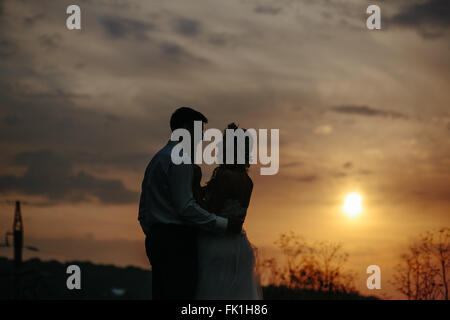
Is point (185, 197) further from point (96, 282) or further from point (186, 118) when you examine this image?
point (96, 282)

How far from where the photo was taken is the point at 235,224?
707cm

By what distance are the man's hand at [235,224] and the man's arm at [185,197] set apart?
0.30m

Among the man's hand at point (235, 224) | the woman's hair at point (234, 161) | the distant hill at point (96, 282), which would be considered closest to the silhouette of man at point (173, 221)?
the man's hand at point (235, 224)

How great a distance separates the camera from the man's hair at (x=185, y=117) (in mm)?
6805

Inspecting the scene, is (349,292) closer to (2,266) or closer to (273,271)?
(273,271)

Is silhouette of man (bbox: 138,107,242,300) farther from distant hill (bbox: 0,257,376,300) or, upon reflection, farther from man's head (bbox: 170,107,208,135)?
distant hill (bbox: 0,257,376,300)

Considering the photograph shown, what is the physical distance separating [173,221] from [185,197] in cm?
28

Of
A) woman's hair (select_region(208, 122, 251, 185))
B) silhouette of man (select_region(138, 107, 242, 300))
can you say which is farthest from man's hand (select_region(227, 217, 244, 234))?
woman's hair (select_region(208, 122, 251, 185))

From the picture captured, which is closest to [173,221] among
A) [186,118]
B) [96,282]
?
[186,118]

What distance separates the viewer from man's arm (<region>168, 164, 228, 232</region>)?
21.8 ft

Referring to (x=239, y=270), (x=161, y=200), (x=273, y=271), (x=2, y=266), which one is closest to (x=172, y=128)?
(x=161, y=200)

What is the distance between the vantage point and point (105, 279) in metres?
126

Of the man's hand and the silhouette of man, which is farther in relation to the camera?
the man's hand
